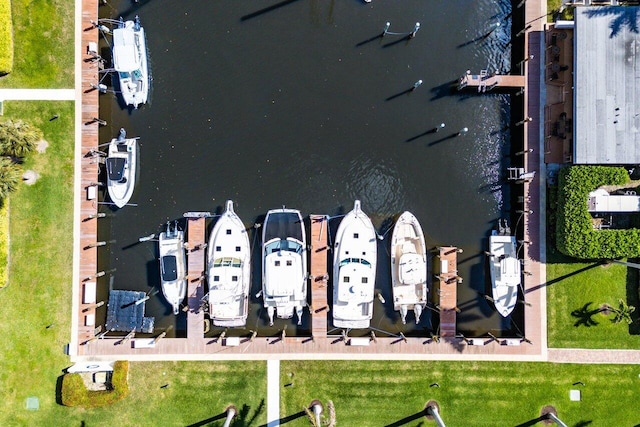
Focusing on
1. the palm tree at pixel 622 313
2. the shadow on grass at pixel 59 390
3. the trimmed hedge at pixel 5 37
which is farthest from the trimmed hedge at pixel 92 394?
the palm tree at pixel 622 313

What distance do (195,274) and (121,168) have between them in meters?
6.23

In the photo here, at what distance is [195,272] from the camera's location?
64.6 feet

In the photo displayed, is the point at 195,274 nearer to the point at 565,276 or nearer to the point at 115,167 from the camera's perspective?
the point at 115,167

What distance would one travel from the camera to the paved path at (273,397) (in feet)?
63.4

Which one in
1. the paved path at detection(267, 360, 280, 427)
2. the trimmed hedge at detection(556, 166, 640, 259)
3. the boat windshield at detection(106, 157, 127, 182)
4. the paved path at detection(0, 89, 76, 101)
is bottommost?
the paved path at detection(267, 360, 280, 427)

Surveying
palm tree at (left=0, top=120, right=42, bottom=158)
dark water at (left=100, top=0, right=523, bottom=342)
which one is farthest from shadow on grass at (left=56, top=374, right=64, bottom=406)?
palm tree at (left=0, top=120, right=42, bottom=158)

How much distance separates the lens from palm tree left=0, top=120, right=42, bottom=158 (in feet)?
59.6

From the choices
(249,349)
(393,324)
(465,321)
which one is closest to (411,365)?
(393,324)

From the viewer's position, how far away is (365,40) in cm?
2005

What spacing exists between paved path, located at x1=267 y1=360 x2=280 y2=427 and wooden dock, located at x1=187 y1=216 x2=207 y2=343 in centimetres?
388

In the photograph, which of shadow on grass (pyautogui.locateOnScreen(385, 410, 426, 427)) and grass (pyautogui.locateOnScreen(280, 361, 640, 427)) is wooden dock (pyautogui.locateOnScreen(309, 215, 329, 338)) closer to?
grass (pyautogui.locateOnScreen(280, 361, 640, 427))

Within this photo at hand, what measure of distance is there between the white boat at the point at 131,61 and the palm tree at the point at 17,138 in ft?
14.7

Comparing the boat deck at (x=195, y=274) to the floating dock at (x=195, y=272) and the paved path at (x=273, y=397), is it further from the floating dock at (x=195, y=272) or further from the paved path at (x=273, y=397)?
the paved path at (x=273, y=397)

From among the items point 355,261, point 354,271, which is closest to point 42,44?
point 355,261
